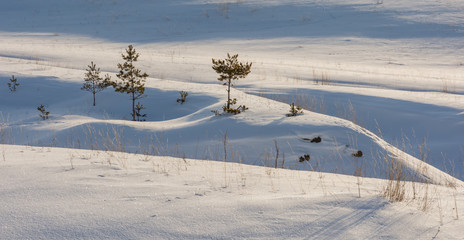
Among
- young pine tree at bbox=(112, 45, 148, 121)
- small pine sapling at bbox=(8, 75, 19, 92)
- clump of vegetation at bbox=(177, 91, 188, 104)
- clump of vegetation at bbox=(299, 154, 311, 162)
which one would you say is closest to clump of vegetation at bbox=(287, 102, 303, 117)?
clump of vegetation at bbox=(299, 154, 311, 162)

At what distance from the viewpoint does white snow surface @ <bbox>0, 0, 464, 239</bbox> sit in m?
2.79

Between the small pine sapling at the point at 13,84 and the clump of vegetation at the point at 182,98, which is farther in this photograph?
the small pine sapling at the point at 13,84

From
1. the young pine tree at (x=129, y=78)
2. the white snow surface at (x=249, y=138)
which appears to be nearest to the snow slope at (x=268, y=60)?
the white snow surface at (x=249, y=138)

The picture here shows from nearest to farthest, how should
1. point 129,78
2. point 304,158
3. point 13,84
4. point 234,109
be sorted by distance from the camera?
point 304,158, point 234,109, point 129,78, point 13,84

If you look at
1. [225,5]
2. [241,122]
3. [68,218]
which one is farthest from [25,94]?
[225,5]

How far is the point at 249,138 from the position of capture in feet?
23.3

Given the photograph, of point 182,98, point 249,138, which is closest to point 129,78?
point 182,98

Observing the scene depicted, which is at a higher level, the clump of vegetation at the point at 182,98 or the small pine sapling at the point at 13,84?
the small pine sapling at the point at 13,84

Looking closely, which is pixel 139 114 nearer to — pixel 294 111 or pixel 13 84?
pixel 294 111

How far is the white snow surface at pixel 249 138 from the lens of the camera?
2.79 meters

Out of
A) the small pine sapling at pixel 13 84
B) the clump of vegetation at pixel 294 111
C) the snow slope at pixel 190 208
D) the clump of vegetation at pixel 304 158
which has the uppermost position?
the small pine sapling at pixel 13 84

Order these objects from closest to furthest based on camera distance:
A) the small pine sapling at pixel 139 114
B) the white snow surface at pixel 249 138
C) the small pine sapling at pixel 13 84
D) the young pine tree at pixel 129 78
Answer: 1. the white snow surface at pixel 249 138
2. the young pine tree at pixel 129 78
3. the small pine sapling at pixel 139 114
4. the small pine sapling at pixel 13 84

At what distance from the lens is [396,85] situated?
41.4 ft

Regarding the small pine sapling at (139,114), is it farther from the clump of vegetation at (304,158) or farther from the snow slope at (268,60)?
the clump of vegetation at (304,158)
